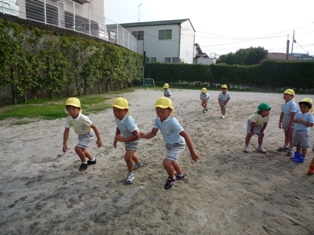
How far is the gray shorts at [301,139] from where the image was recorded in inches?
187

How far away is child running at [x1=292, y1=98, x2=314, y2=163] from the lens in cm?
469

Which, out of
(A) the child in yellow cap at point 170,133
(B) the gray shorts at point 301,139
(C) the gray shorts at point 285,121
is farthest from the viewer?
(C) the gray shorts at point 285,121

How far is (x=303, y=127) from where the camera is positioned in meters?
4.76

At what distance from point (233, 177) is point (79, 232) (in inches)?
103

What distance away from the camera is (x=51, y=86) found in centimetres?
1217

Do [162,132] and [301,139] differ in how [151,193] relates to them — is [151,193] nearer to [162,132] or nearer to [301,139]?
[162,132]

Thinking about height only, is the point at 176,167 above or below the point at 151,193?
above

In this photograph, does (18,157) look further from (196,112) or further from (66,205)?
(196,112)

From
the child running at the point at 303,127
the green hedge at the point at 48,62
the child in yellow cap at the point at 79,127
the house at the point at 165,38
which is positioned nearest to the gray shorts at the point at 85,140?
the child in yellow cap at the point at 79,127

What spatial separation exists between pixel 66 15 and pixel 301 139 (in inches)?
583

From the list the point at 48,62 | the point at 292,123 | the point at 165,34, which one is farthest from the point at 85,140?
the point at 165,34

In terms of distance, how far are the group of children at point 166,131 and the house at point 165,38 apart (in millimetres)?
28164

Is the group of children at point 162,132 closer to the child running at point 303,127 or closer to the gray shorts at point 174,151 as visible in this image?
the gray shorts at point 174,151

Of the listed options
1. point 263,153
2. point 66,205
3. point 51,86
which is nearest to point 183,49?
point 51,86
